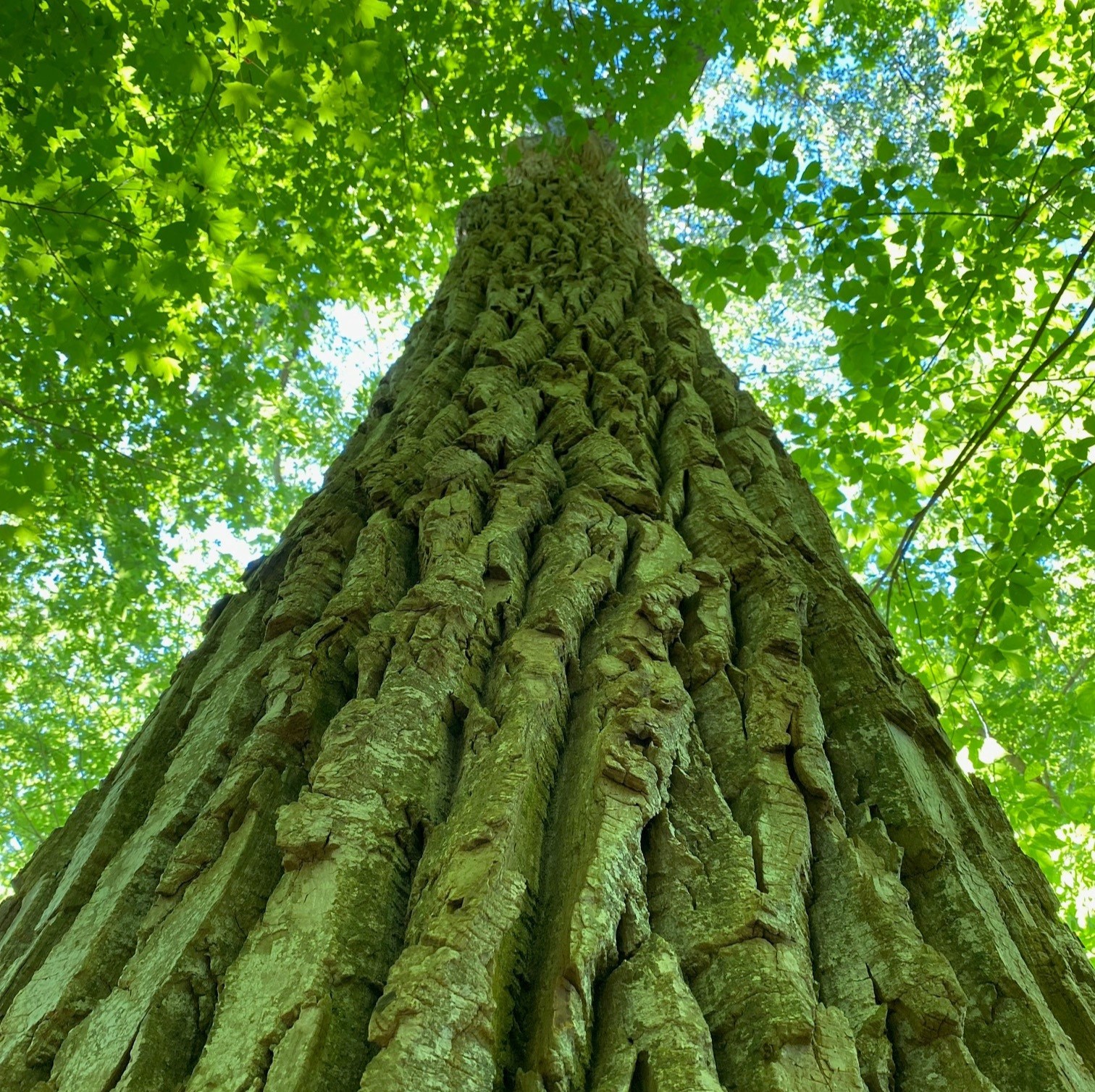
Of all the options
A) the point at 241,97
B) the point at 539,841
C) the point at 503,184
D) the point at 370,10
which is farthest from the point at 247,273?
the point at 539,841

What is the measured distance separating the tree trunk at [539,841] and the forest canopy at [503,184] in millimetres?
1774

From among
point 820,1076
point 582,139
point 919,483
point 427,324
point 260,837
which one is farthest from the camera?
point 919,483

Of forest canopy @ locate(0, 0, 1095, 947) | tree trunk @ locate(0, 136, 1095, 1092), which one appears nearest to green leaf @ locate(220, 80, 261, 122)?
forest canopy @ locate(0, 0, 1095, 947)

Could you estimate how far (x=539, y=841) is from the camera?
1361mm

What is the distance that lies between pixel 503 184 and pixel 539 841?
520 centimetres

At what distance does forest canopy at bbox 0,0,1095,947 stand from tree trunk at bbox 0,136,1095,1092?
177 cm

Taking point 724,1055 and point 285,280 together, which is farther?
point 285,280

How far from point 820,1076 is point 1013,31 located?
7439mm

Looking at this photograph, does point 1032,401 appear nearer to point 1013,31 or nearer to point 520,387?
point 1013,31

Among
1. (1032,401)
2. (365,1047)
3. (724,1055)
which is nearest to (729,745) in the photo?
(724,1055)

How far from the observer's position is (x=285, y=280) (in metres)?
7.07

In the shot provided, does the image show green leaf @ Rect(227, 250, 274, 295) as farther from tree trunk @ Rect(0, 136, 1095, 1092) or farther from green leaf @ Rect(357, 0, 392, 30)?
tree trunk @ Rect(0, 136, 1095, 1092)

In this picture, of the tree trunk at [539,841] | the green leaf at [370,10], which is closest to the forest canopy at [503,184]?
the green leaf at [370,10]

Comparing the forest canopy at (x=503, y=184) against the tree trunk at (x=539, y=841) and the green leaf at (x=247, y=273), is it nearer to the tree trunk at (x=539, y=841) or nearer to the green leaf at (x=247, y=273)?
the green leaf at (x=247, y=273)
